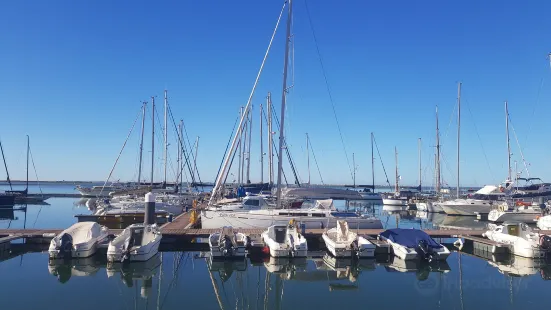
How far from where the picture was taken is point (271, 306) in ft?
51.2

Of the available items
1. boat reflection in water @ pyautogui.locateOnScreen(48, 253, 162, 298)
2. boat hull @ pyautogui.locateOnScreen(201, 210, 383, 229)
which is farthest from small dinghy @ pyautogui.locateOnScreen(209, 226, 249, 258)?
boat hull @ pyautogui.locateOnScreen(201, 210, 383, 229)

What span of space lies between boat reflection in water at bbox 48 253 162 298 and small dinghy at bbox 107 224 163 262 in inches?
13.3

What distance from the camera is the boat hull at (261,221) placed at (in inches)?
1153

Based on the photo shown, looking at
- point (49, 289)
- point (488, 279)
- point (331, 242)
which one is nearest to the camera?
point (49, 289)

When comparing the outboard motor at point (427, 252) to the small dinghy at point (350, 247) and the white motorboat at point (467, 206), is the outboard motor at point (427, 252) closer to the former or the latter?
the small dinghy at point (350, 247)

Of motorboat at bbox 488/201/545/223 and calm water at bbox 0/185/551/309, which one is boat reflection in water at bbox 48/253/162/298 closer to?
calm water at bbox 0/185/551/309

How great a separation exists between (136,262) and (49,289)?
4.65 m

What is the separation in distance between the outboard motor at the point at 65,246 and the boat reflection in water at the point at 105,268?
0.34 meters

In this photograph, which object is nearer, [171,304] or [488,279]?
[171,304]

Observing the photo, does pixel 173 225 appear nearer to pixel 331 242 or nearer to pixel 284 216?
pixel 284 216

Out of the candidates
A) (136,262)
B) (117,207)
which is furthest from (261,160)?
(136,262)

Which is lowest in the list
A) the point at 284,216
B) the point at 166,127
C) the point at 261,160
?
the point at 284,216

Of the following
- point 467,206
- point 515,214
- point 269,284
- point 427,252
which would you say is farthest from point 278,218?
point 467,206

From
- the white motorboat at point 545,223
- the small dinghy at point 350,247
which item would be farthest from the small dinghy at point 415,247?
the white motorboat at point 545,223
